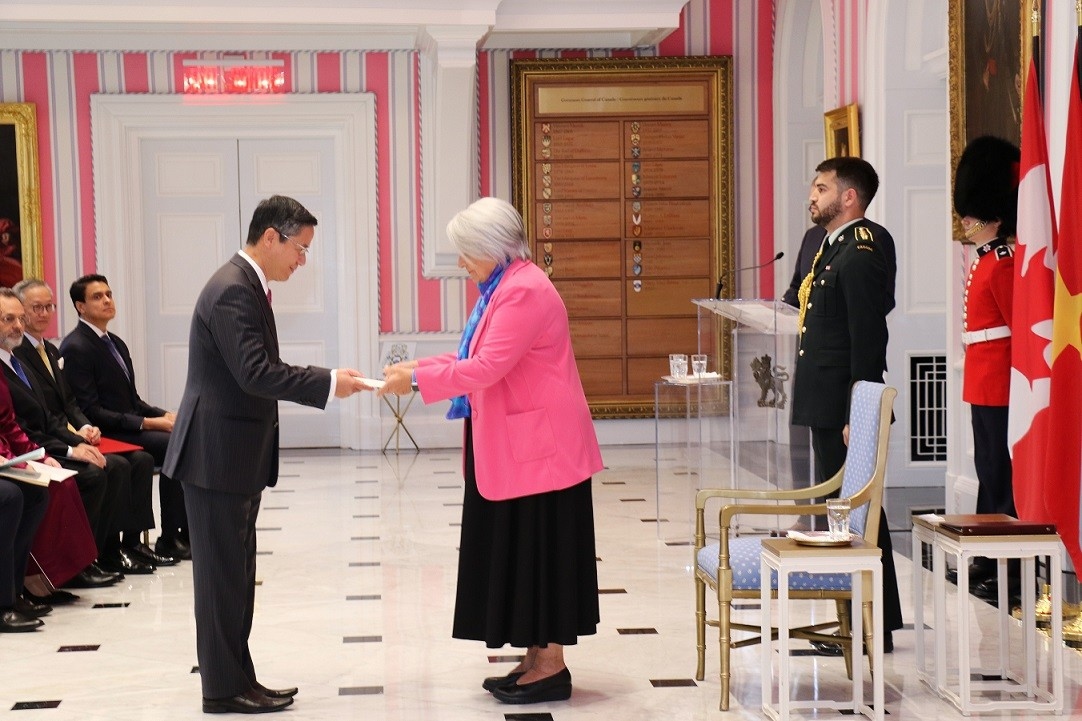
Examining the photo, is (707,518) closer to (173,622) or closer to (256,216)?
(173,622)

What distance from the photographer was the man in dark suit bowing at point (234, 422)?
12.9 ft

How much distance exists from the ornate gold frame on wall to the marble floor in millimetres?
2061

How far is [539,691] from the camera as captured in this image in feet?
14.0

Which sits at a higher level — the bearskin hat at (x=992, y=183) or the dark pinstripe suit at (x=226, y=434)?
the bearskin hat at (x=992, y=183)

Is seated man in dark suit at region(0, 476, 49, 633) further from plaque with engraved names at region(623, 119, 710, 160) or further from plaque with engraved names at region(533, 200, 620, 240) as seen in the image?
plaque with engraved names at region(623, 119, 710, 160)

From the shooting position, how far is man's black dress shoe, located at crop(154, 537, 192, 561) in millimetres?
6648

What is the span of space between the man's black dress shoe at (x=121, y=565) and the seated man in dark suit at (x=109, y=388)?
0.28 m

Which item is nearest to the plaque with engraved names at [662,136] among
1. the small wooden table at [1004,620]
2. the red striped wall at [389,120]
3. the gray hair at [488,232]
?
the red striped wall at [389,120]

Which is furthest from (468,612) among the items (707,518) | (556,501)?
(707,518)

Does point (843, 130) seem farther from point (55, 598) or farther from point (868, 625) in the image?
point (55, 598)

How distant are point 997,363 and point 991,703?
196 centimetres

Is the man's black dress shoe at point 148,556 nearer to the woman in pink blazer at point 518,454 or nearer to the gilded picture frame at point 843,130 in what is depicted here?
the woman in pink blazer at point 518,454

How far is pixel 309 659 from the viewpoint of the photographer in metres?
4.86

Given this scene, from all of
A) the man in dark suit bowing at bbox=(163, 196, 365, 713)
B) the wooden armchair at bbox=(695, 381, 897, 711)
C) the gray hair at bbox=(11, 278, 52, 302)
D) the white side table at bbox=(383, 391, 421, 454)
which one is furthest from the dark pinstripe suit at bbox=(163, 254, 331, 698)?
the white side table at bbox=(383, 391, 421, 454)
